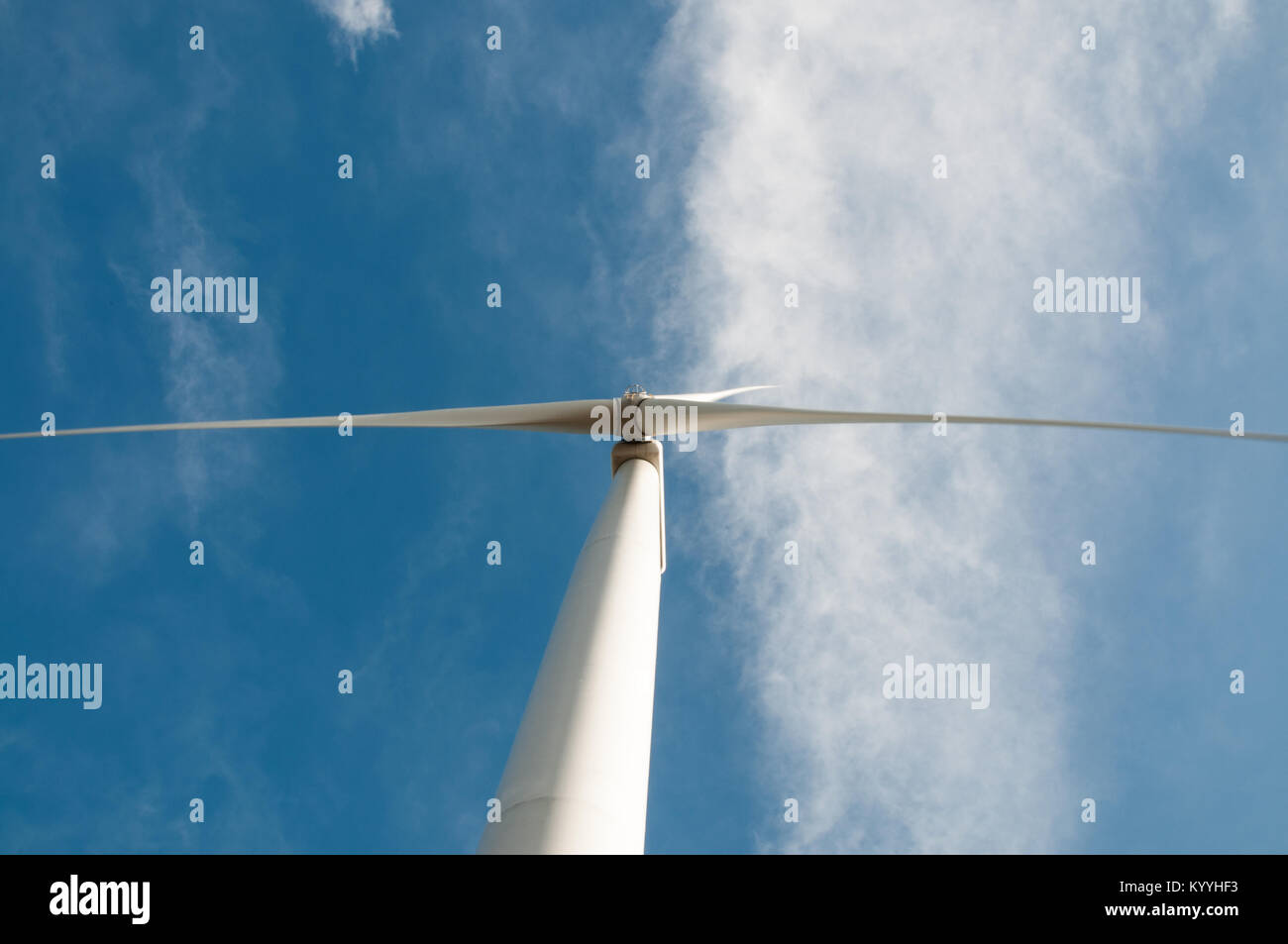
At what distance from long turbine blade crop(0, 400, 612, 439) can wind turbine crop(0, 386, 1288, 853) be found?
1.1 inches

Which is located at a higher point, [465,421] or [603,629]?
[465,421]

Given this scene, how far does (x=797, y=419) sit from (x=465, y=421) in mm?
7800

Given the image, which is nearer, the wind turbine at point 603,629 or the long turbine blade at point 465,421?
the wind turbine at point 603,629

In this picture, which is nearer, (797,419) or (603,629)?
(603,629)

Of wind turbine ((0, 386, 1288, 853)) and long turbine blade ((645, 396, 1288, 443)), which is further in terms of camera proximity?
long turbine blade ((645, 396, 1288, 443))

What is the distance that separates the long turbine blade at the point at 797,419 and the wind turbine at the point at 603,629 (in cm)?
3

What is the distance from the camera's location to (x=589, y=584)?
52.5 feet

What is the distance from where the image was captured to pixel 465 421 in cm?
2242

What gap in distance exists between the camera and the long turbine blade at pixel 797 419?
20516 millimetres

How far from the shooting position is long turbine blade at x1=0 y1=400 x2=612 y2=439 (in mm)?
21578

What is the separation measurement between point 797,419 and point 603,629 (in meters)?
10.2

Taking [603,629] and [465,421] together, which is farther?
[465,421]
